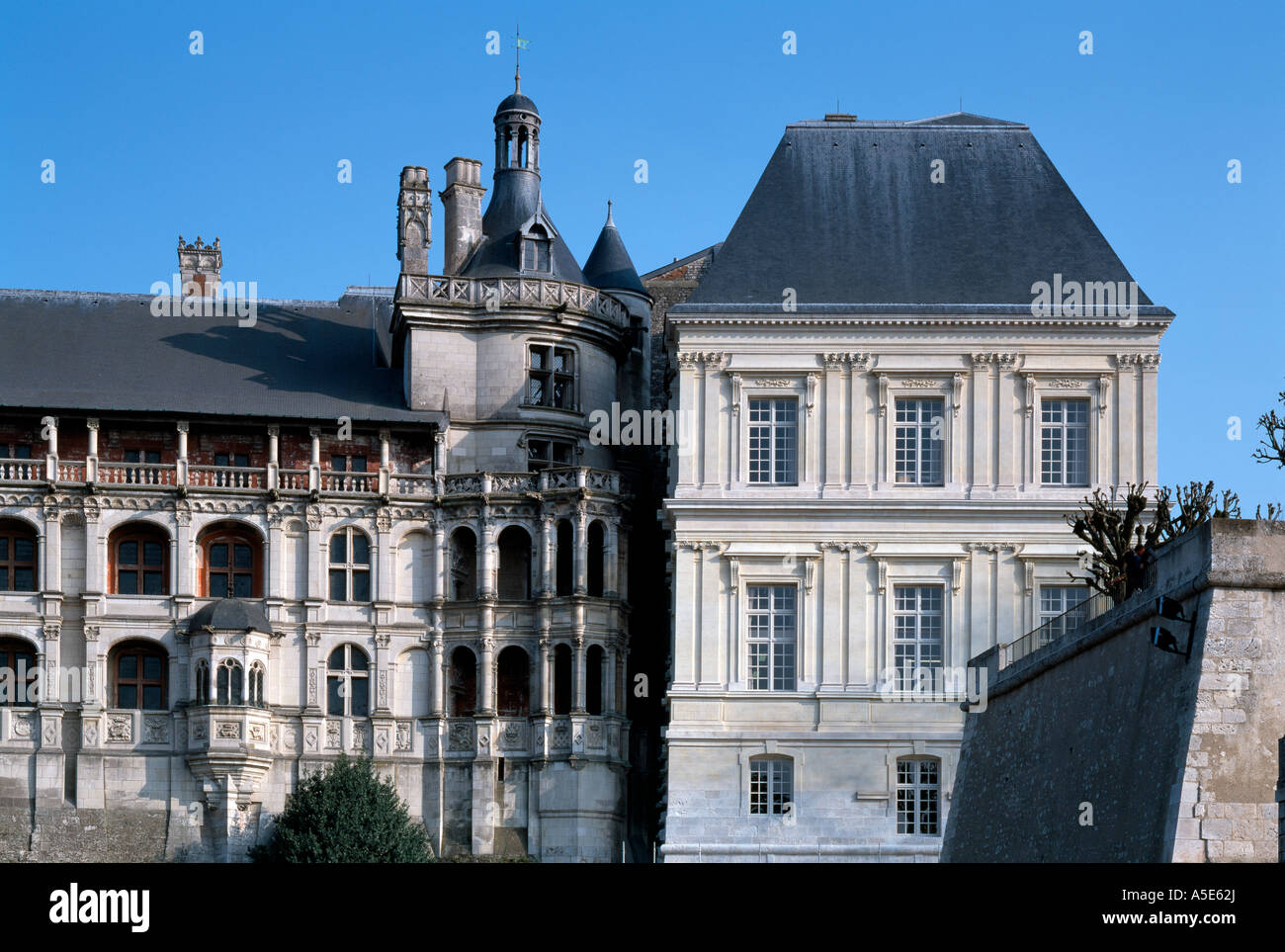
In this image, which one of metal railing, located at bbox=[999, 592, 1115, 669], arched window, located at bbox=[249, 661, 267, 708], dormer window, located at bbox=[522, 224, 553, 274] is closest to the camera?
metal railing, located at bbox=[999, 592, 1115, 669]

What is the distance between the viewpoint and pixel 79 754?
6525 centimetres

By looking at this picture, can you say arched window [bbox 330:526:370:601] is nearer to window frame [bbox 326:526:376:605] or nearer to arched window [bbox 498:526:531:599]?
window frame [bbox 326:526:376:605]

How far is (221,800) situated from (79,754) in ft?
11.8

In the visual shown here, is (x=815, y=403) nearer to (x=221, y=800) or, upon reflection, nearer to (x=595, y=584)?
(x=595, y=584)

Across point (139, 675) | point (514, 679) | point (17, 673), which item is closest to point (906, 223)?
point (514, 679)

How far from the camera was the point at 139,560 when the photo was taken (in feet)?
222

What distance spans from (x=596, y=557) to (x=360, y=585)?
593cm

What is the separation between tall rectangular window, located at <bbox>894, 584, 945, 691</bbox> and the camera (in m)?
63.1

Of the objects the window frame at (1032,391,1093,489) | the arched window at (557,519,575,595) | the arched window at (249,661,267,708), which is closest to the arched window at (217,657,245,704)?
the arched window at (249,661,267,708)

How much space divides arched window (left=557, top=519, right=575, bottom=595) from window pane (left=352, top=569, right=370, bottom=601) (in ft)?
15.7

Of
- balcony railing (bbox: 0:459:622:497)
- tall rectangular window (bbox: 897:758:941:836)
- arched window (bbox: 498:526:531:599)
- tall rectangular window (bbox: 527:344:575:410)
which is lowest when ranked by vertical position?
tall rectangular window (bbox: 897:758:941:836)

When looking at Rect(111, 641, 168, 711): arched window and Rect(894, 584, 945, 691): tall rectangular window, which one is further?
Rect(111, 641, 168, 711): arched window
